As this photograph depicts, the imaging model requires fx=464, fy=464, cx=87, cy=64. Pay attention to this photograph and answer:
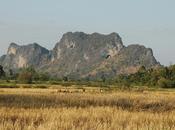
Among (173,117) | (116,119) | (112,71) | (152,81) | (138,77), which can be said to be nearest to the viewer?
(116,119)

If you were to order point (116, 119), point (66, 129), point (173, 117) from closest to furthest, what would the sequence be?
point (66, 129)
point (116, 119)
point (173, 117)

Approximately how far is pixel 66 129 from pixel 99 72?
615 ft

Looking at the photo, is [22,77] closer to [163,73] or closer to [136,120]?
[163,73]

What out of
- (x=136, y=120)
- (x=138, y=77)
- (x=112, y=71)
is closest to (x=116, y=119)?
(x=136, y=120)

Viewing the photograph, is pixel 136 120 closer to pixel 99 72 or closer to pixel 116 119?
pixel 116 119

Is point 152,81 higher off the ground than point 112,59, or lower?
lower

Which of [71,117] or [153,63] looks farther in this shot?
[153,63]

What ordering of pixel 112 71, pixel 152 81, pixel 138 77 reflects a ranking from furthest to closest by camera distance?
pixel 112 71 → pixel 138 77 → pixel 152 81

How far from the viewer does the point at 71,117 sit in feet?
36.7

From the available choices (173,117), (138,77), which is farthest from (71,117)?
(138,77)

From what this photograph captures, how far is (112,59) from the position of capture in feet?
646

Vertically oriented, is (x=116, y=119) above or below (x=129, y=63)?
below

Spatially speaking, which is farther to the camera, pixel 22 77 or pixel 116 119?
pixel 22 77

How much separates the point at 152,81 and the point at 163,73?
2.48 meters
